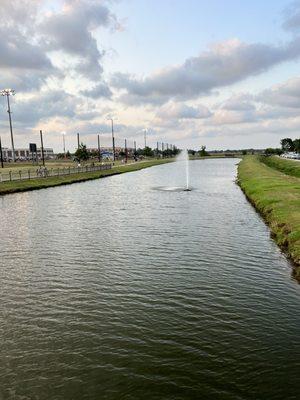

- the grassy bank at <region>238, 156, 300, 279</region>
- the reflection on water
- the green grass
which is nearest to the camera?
the reflection on water

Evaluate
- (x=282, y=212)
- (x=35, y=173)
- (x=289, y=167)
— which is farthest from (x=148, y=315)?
(x=289, y=167)

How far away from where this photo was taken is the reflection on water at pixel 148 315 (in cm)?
1096

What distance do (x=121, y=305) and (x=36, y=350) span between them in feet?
13.9

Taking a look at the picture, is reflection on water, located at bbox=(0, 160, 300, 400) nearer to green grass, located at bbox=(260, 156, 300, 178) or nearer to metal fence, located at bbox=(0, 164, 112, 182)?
metal fence, located at bbox=(0, 164, 112, 182)

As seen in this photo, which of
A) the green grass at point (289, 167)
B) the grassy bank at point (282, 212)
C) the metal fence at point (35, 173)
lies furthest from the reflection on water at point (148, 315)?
the green grass at point (289, 167)

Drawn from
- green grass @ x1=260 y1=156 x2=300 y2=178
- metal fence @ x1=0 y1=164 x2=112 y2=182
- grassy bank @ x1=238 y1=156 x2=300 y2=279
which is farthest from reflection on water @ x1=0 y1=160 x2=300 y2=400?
green grass @ x1=260 y1=156 x2=300 y2=178

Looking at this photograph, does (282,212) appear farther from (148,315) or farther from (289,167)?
(289,167)

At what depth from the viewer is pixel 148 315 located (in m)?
15.2

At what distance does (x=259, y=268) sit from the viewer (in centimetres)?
2112

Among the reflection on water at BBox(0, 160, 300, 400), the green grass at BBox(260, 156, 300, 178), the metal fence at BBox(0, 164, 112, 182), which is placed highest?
the metal fence at BBox(0, 164, 112, 182)

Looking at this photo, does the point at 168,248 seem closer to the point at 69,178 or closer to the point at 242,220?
the point at 242,220

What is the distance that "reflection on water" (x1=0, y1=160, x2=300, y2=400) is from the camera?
432 inches

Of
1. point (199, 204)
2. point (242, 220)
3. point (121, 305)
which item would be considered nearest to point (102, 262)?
point (121, 305)

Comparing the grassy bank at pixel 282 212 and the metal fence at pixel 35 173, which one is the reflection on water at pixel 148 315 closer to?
the grassy bank at pixel 282 212
